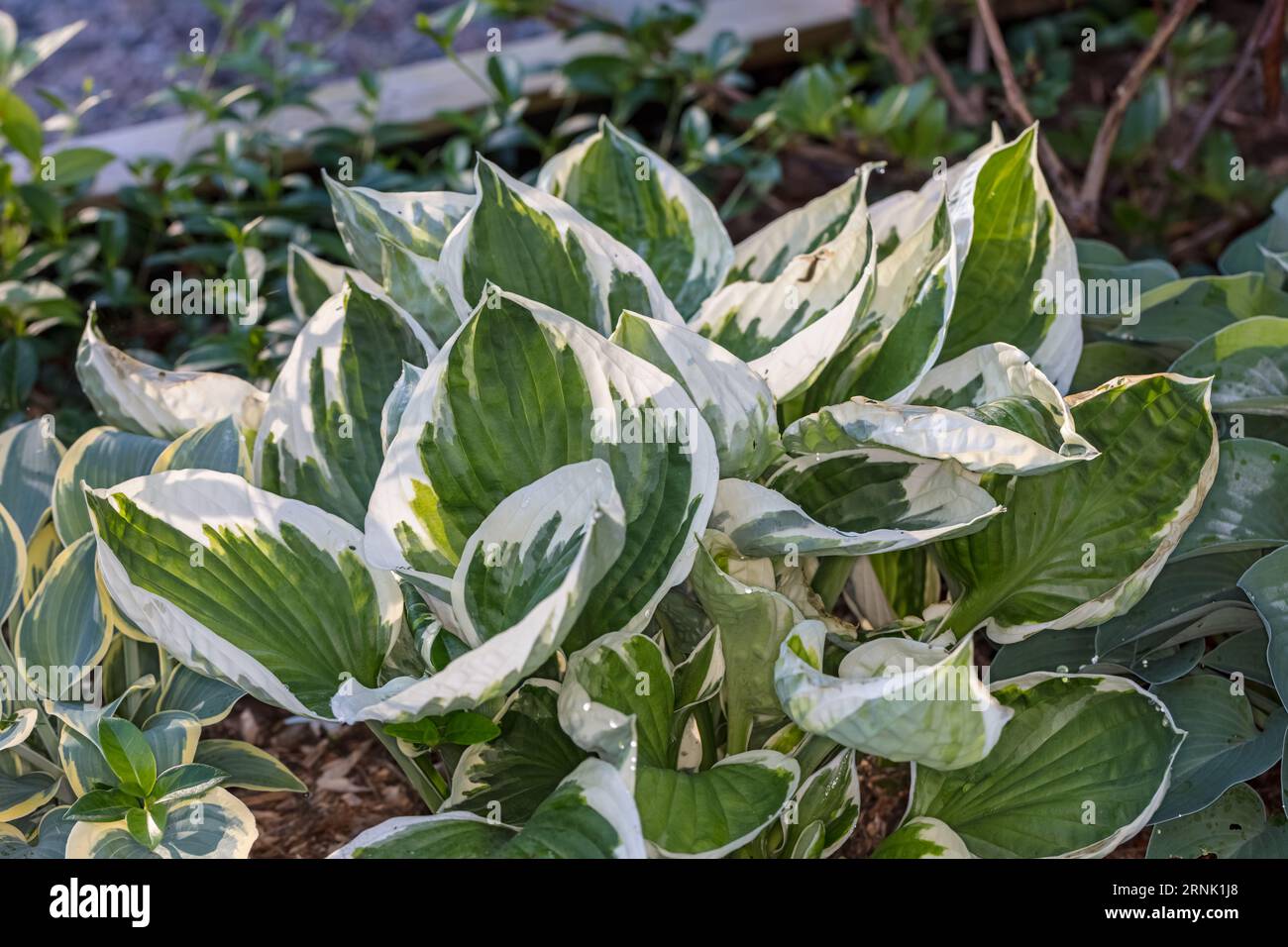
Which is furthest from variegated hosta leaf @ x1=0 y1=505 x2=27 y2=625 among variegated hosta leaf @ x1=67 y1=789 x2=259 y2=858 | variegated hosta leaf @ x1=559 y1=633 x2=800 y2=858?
variegated hosta leaf @ x1=559 y1=633 x2=800 y2=858

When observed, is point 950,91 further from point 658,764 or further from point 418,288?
point 658,764

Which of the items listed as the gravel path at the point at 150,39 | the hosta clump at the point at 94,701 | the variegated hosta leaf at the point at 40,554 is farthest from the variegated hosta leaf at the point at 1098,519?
the gravel path at the point at 150,39

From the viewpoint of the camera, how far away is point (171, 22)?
2.87 m

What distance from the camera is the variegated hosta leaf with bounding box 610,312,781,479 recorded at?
892mm

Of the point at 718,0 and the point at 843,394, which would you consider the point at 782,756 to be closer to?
the point at 843,394

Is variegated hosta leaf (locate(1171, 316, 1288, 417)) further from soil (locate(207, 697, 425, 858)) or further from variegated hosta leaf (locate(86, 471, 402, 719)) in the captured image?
soil (locate(207, 697, 425, 858))

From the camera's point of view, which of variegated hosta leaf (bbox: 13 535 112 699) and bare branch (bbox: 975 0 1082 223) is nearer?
variegated hosta leaf (bbox: 13 535 112 699)

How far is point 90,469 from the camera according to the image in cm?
109

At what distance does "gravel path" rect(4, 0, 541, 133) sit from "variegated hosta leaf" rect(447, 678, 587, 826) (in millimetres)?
1938

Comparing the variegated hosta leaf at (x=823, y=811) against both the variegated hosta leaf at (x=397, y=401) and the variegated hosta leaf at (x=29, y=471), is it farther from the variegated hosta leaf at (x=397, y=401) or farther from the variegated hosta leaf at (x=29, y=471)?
the variegated hosta leaf at (x=29, y=471)

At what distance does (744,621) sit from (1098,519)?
0.28 metres

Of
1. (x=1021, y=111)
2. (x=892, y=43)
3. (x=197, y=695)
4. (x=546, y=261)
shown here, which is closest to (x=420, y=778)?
(x=197, y=695)

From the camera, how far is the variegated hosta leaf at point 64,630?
1006 millimetres

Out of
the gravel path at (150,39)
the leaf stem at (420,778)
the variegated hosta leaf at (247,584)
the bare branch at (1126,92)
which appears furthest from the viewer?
the gravel path at (150,39)
